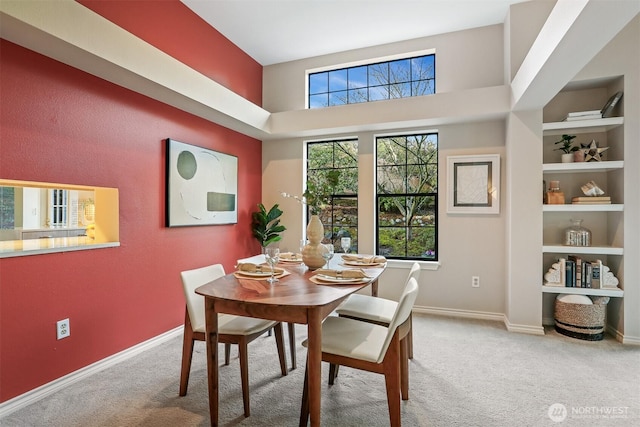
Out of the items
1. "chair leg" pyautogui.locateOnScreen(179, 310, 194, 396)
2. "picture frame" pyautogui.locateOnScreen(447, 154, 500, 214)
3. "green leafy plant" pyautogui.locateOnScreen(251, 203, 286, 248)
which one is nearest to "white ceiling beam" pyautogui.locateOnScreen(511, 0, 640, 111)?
"picture frame" pyautogui.locateOnScreen(447, 154, 500, 214)

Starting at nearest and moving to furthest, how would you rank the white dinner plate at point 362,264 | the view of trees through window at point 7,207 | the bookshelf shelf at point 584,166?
the view of trees through window at point 7,207 < the white dinner plate at point 362,264 < the bookshelf shelf at point 584,166

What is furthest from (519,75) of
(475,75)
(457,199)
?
(457,199)

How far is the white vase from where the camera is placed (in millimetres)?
2318

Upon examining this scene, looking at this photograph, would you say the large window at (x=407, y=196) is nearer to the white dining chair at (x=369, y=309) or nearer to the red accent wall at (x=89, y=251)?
the white dining chair at (x=369, y=309)

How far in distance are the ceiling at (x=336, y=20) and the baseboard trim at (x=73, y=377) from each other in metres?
3.25

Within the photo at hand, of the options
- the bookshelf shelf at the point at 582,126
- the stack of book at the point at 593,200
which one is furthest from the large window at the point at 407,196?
the stack of book at the point at 593,200

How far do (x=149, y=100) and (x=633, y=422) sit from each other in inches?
160

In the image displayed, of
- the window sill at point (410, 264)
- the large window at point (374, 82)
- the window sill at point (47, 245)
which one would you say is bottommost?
the window sill at point (410, 264)

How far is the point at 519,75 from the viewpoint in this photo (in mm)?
2852

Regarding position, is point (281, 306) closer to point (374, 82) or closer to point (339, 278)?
point (339, 278)

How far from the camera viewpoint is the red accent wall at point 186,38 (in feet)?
8.39

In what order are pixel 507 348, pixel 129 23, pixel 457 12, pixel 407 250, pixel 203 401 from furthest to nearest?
pixel 407 250 < pixel 457 12 < pixel 507 348 < pixel 129 23 < pixel 203 401

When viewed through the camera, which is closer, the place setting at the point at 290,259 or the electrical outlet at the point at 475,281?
the place setting at the point at 290,259

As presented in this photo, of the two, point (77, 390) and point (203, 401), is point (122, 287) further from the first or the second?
point (203, 401)
